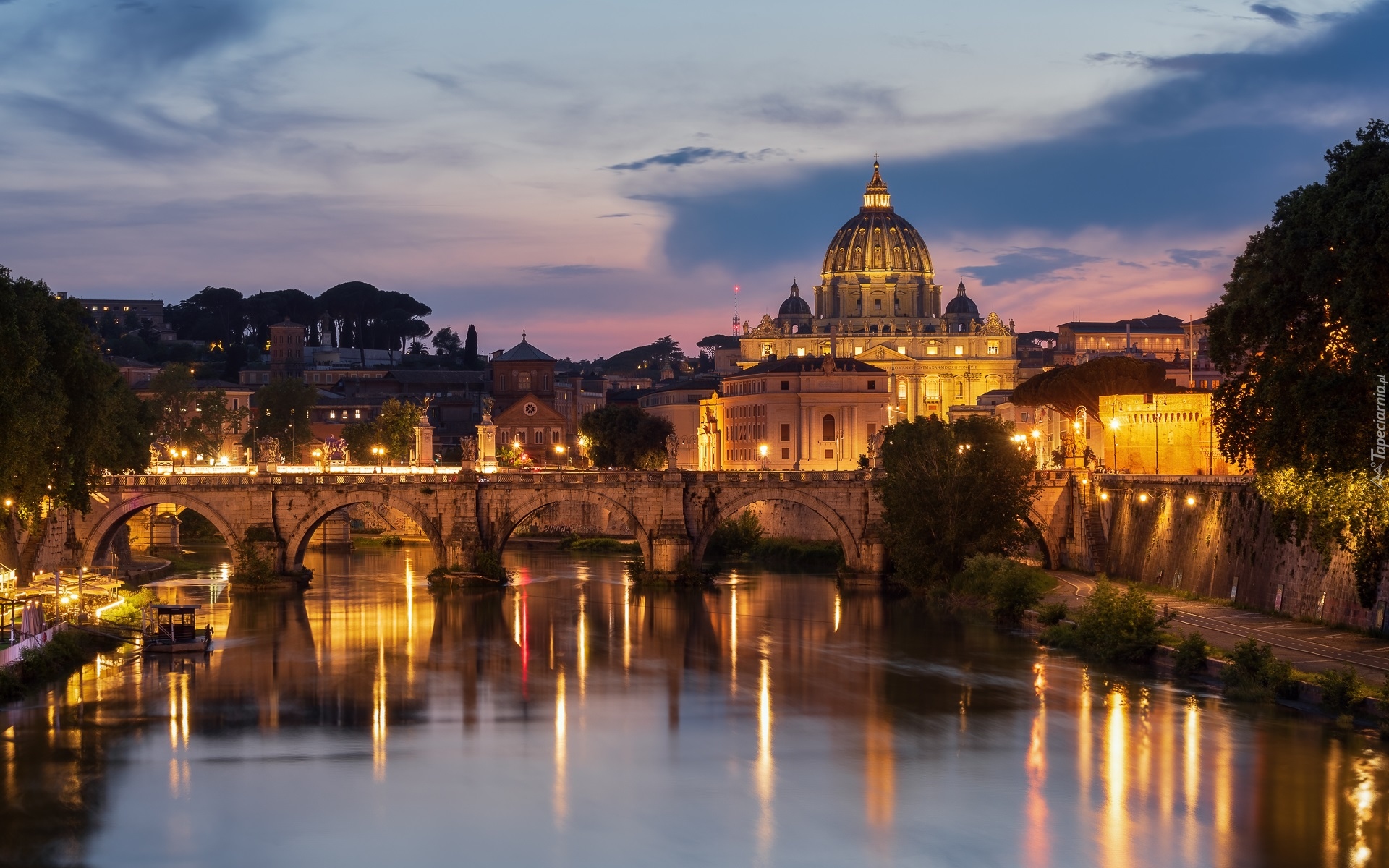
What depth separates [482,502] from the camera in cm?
6731

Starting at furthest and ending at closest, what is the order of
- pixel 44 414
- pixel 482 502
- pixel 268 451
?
pixel 268 451
pixel 482 502
pixel 44 414

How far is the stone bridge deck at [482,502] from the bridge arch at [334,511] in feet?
0.13

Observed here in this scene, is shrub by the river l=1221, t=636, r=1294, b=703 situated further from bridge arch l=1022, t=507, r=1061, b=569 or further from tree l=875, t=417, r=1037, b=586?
bridge arch l=1022, t=507, r=1061, b=569

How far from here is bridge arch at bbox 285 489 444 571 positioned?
218ft

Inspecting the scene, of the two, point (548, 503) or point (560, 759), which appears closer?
point (560, 759)

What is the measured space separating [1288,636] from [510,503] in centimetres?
3246

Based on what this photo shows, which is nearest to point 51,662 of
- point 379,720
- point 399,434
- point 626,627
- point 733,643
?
point 379,720

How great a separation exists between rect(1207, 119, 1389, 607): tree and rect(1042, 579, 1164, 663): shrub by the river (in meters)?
5.31

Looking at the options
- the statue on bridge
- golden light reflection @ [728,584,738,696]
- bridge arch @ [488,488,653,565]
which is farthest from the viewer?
the statue on bridge

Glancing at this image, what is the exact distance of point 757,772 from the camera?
3444 centimetres

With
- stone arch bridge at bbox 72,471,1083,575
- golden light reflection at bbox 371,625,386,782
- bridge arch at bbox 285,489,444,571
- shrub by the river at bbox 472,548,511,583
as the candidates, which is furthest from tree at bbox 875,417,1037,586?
golden light reflection at bbox 371,625,386,782

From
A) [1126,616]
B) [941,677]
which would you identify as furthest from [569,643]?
[1126,616]

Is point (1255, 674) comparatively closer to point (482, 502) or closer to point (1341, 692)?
point (1341, 692)

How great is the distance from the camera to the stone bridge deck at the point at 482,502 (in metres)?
66.0
